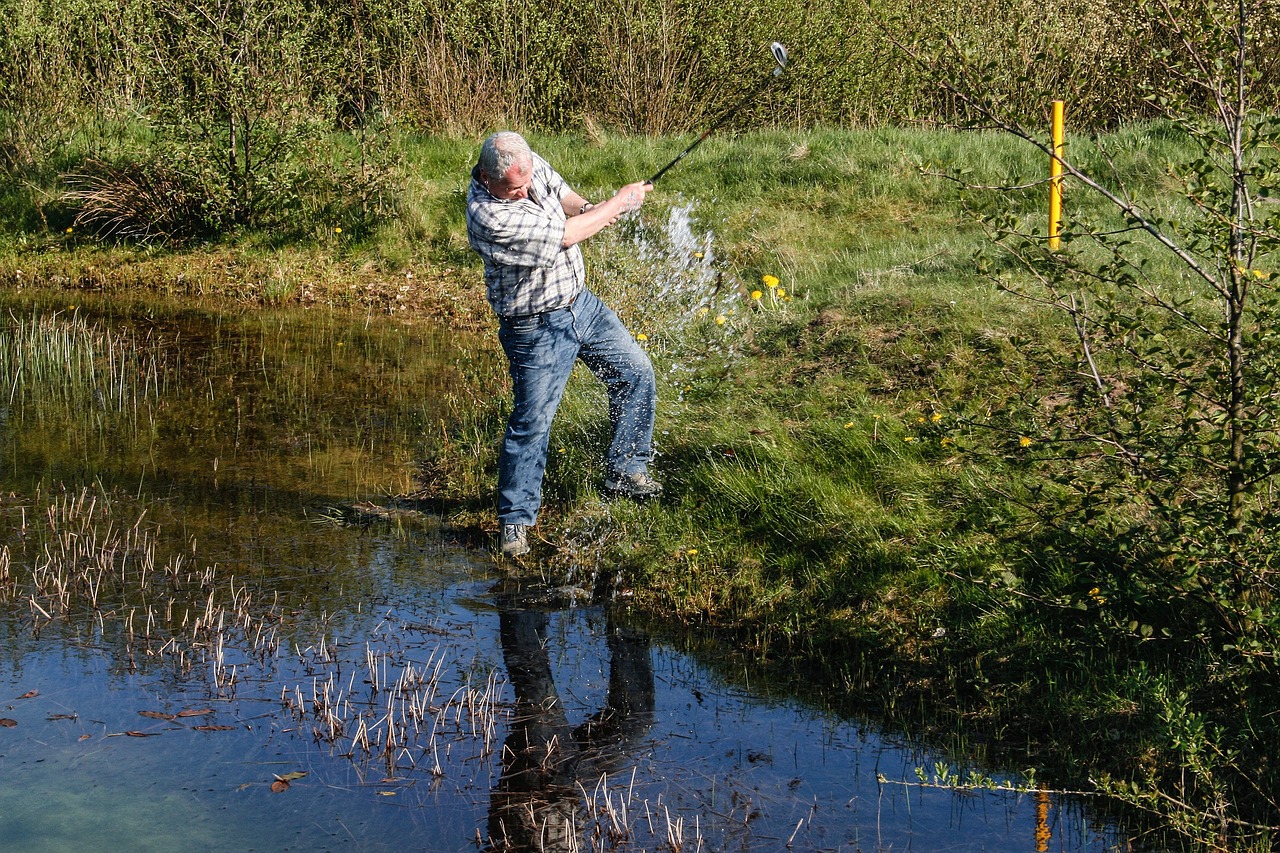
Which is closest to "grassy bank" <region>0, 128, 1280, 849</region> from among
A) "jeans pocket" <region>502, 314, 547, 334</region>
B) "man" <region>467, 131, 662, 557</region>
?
"man" <region>467, 131, 662, 557</region>

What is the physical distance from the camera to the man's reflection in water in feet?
13.6

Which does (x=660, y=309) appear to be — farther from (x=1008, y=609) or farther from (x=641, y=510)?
(x=1008, y=609)

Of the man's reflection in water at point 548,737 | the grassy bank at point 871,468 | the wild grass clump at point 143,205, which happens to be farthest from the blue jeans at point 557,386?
the wild grass clump at point 143,205

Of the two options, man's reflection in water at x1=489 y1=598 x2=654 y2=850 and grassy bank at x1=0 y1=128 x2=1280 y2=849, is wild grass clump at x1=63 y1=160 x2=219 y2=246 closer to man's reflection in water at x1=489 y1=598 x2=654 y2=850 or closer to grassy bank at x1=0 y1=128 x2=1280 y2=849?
grassy bank at x1=0 y1=128 x2=1280 y2=849

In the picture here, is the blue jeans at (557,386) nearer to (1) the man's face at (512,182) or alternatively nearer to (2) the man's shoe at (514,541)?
(2) the man's shoe at (514,541)

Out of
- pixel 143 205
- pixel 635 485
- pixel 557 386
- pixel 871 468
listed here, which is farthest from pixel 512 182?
pixel 143 205

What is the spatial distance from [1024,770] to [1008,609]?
2.63 ft

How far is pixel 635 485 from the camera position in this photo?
6.87 m

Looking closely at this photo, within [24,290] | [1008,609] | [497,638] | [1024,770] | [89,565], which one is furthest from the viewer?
[24,290]

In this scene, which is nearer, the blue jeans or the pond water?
the pond water

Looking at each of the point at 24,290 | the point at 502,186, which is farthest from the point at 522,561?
the point at 24,290

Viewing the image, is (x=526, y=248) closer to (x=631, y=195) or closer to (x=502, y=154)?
(x=502, y=154)

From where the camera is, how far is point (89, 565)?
6215 millimetres

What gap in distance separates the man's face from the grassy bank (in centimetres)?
174
